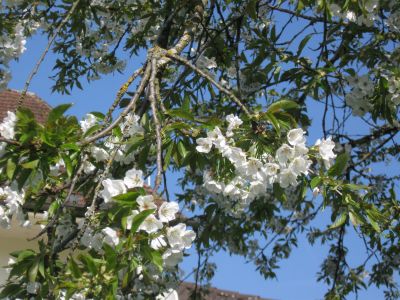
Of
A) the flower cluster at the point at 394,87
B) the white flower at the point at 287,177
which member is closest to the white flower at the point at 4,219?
the white flower at the point at 287,177

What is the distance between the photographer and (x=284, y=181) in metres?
2.00

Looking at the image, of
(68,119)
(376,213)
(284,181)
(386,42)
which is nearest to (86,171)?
(68,119)

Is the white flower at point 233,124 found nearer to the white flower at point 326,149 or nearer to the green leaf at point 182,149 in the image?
the green leaf at point 182,149

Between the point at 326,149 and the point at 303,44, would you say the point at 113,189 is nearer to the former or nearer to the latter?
the point at 326,149

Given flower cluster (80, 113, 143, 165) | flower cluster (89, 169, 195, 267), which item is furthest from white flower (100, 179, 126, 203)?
flower cluster (80, 113, 143, 165)

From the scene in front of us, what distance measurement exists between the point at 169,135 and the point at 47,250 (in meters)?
0.56

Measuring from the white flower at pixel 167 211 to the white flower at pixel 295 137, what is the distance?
49 cm

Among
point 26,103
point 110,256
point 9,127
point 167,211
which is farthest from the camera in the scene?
point 26,103

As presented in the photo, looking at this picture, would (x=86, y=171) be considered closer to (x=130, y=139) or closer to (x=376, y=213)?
(x=130, y=139)

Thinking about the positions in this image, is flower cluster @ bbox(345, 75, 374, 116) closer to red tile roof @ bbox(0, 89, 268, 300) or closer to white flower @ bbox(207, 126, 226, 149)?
white flower @ bbox(207, 126, 226, 149)

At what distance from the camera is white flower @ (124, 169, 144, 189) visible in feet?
5.36

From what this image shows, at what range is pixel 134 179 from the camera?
5.42ft

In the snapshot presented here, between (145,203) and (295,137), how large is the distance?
61cm

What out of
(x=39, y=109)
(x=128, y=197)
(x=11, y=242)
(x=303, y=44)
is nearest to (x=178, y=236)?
(x=128, y=197)
